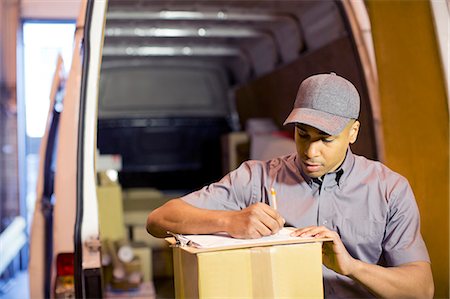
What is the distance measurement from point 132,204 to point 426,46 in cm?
240

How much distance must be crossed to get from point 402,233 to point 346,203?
0.18 metres

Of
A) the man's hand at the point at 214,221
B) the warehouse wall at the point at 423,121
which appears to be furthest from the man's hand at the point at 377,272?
the warehouse wall at the point at 423,121

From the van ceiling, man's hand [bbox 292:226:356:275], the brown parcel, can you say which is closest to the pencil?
man's hand [bbox 292:226:356:275]

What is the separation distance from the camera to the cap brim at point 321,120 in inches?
74.4

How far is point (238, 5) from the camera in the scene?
3.62 m

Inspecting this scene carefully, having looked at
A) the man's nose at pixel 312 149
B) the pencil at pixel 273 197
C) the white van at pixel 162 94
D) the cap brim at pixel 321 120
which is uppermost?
the white van at pixel 162 94

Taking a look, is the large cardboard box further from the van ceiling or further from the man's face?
the van ceiling

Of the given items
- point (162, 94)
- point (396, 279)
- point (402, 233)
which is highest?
point (162, 94)

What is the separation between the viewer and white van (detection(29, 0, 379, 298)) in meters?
2.32

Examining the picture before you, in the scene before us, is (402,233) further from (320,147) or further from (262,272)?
(262,272)

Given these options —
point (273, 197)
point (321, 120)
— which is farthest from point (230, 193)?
point (321, 120)

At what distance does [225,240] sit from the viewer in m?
1.81

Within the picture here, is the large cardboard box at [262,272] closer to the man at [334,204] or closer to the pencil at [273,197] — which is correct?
the man at [334,204]

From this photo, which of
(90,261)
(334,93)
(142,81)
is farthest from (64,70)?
(142,81)
